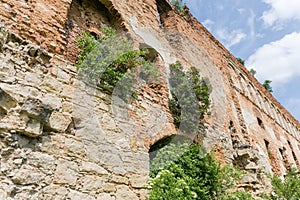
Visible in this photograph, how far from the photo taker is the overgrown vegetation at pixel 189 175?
410 cm

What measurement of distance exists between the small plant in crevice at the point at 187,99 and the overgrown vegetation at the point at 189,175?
0.62 meters

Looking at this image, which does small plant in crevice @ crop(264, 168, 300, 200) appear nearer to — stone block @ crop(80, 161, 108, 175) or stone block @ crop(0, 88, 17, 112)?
stone block @ crop(80, 161, 108, 175)

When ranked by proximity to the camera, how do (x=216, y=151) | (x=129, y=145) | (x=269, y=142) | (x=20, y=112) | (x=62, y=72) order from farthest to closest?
(x=269, y=142) → (x=216, y=151) → (x=129, y=145) → (x=62, y=72) → (x=20, y=112)

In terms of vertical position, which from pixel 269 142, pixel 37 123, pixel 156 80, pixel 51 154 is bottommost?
pixel 51 154

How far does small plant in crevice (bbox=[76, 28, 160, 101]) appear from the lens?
423 cm

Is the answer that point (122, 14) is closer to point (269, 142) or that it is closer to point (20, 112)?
point (20, 112)

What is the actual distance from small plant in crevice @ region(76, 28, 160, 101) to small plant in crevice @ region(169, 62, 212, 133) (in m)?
1.30

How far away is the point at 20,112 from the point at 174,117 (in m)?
3.37

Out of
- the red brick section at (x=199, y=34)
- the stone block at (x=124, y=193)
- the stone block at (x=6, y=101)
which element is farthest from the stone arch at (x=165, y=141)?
the red brick section at (x=199, y=34)

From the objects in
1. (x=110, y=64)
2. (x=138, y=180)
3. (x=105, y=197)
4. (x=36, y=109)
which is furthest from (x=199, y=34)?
(x=36, y=109)

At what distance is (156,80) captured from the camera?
600 centimetres

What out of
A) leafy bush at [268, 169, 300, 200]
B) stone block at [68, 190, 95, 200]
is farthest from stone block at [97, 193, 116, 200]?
leafy bush at [268, 169, 300, 200]

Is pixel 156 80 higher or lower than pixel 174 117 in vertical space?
higher

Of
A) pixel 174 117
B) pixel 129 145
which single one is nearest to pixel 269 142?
pixel 174 117
